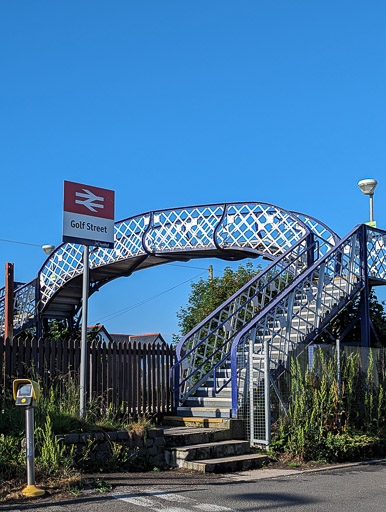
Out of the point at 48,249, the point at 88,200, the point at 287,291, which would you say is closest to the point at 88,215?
the point at 88,200

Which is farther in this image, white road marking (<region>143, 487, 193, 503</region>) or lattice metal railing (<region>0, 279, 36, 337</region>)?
lattice metal railing (<region>0, 279, 36, 337</region>)

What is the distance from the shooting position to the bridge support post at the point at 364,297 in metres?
14.5

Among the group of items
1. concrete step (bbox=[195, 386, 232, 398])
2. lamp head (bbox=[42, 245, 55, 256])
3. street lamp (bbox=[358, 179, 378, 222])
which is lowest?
concrete step (bbox=[195, 386, 232, 398])

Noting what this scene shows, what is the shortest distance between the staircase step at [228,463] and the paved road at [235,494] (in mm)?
228

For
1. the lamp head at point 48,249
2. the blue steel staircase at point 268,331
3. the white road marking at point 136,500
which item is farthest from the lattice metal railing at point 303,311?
the lamp head at point 48,249

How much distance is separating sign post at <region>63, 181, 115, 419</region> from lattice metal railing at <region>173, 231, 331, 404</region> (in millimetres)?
3537

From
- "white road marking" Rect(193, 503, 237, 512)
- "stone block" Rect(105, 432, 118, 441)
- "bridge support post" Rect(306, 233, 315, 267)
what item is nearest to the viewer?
"white road marking" Rect(193, 503, 237, 512)

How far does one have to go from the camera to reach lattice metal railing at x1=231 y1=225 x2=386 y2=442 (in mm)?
11070

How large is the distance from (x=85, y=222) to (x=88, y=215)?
0.42 ft

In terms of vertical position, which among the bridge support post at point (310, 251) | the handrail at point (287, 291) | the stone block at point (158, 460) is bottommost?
the stone block at point (158, 460)

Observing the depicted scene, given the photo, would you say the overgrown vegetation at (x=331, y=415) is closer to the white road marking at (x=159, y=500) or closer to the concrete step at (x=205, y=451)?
the concrete step at (x=205, y=451)

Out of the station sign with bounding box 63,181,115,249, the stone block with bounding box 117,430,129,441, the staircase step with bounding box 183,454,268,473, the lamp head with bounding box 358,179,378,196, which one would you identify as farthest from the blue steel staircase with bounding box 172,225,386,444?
the station sign with bounding box 63,181,115,249

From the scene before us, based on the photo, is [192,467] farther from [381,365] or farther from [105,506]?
[381,365]

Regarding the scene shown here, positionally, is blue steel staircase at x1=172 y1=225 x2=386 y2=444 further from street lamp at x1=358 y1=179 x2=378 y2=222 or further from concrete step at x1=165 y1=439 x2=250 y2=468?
street lamp at x1=358 y1=179 x2=378 y2=222
